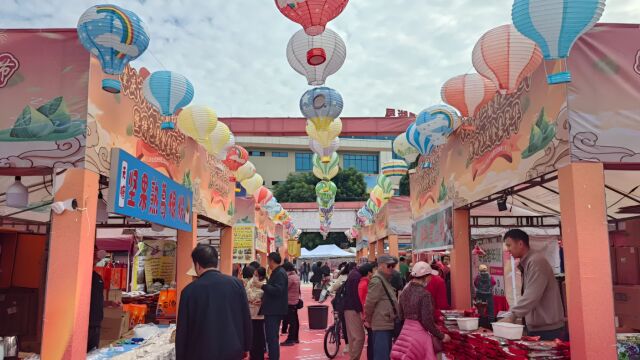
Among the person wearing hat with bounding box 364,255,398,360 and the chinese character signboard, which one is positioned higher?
the chinese character signboard

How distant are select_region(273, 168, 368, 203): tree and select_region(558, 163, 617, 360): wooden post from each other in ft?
134

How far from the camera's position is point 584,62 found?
4.62 meters

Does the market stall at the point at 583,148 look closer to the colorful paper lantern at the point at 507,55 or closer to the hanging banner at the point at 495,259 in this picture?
the colorful paper lantern at the point at 507,55

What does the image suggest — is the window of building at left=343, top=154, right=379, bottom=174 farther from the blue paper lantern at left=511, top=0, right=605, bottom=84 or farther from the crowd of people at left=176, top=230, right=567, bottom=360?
the blue paper lantern at left=511, top=0, right=605, bottom=84

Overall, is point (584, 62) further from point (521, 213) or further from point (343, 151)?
point (343, 151)

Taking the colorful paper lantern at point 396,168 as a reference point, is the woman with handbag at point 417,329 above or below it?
below

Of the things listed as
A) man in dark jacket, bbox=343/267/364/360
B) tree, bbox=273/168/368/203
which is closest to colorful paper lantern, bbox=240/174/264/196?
man in dark jacket, bbox=343/267/364/360

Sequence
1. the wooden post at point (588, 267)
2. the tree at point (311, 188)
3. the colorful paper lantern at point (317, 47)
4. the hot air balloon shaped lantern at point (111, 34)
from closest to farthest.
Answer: the wooden post at point (588, 267)
the hot air balloon shaped lantern at point (111, 34)
the colorful paper lantern at point (317, 47)
the tree at point (311, 188)

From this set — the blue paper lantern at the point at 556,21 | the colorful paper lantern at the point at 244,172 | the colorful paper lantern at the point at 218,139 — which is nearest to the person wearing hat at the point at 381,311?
the blue paper lantern at the point at 556,21

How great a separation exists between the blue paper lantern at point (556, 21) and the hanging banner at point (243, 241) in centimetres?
1115

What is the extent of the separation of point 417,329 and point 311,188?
40.3 m

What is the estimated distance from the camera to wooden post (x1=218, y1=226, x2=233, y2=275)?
1265 cm

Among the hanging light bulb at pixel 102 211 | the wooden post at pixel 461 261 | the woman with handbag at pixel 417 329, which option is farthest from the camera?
the wooden post at pixel 461 261

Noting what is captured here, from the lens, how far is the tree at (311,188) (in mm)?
45406
